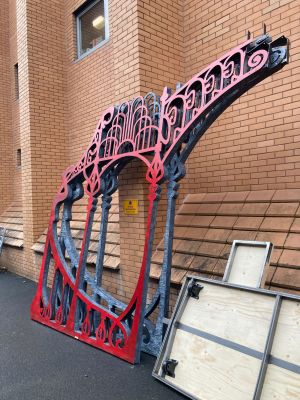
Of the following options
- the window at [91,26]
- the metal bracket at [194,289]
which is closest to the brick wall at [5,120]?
the window at [91,26]

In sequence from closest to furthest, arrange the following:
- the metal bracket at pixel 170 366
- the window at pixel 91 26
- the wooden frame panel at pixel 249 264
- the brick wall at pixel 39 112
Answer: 1. the wooden frame panel at pixel 249 264
2. the metal bracket at pixel 170 366
3. the window at pixel 91 26
4. the brick wall at pixel 39 112

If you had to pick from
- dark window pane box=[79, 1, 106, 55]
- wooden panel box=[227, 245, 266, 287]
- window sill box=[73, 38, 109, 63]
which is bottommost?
wooden panel box=[227, 245, 266, 287]

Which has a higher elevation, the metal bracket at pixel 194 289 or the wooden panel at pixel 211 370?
the metal bracket at pixel 194 289

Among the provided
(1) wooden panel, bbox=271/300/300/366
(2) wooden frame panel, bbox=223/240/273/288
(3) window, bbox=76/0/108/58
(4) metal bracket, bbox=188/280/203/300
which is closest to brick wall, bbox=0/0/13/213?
(3) window, bbox=76/0/108/58

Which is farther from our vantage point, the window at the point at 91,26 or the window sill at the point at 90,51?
the window at the point at 91,26

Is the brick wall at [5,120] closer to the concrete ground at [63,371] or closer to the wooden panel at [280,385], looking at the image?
the concrete ground at [63,371]

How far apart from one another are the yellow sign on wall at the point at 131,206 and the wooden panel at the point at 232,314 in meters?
1.67

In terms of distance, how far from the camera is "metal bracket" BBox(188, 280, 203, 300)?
9.87 feet

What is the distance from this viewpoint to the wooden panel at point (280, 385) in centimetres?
220

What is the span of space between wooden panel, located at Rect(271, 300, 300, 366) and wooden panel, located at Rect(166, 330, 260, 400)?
0.61ft

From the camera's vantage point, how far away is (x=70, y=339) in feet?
13.4

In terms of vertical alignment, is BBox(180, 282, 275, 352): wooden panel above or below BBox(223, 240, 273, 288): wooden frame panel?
below

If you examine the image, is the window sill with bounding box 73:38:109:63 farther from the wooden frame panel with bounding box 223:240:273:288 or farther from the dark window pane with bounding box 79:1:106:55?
the wooden frame panel with bounding box 223:240:273:288

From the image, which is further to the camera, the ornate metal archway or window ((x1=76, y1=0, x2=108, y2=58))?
window ((x1=76, y1=0, x2=108, y2=58))
